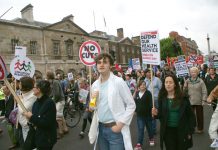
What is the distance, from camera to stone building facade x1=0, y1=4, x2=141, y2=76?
3384cm

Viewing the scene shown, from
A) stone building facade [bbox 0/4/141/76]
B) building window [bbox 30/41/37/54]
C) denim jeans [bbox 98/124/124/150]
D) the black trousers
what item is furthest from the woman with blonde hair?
building window [bbox 30/41/37/54]


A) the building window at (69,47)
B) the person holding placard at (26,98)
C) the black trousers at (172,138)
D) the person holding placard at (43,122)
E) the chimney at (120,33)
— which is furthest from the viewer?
the chimney at (120,33)

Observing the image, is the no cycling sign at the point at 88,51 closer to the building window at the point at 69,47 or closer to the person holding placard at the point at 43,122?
the person holding placard at the point at 43,122

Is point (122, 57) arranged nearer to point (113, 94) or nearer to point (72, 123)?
point (72, 123)

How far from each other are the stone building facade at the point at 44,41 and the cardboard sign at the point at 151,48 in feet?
89.6

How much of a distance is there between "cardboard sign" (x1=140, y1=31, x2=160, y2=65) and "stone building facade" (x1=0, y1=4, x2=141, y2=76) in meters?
27.3

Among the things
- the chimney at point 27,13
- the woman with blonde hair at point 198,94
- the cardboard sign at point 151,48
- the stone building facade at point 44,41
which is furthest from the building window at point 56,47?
the cardboard sign at point 151,48

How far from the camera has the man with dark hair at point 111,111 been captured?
350 centimetres

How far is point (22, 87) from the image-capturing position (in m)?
4.82

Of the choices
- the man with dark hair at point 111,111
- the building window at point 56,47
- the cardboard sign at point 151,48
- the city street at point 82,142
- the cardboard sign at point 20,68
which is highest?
the building window at point 56,47

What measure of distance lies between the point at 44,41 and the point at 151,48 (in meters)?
33.0

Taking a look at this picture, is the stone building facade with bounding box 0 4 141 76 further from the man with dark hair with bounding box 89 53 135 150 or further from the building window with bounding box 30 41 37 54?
the man with dark hair with bounding box 89 53 135 150

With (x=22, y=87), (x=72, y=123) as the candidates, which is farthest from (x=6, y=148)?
(x=22, y=87)

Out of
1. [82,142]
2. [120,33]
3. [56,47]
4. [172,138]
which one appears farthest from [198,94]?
[120,33]
